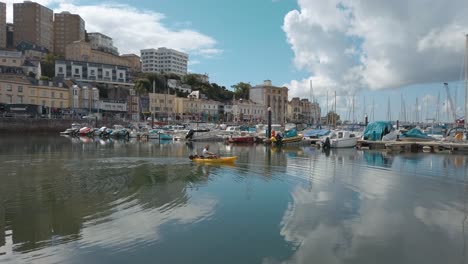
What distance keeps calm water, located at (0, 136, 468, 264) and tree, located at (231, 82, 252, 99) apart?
158 meters

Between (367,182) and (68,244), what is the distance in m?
18.3

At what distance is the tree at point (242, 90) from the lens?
184m

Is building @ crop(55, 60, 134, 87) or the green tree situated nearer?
building @ crop(55, 60, 134, 87)

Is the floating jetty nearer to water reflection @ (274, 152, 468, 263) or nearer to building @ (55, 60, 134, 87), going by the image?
water reflection @ (274, 152, 468, 263)

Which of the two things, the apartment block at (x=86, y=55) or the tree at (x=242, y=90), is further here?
the tree at (x=242, y=90)

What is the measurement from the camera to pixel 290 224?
48.2 feet

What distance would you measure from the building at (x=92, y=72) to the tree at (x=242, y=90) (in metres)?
54.1

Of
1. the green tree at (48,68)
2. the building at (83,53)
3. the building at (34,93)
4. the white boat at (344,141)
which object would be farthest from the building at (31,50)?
the white boat at (344,141)

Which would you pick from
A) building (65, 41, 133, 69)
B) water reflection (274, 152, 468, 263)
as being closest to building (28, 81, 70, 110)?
building (65, 41, 133, 69)

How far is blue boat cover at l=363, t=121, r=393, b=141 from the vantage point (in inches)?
2245

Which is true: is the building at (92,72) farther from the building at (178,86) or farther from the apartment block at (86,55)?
Answer: the building at (178,86)

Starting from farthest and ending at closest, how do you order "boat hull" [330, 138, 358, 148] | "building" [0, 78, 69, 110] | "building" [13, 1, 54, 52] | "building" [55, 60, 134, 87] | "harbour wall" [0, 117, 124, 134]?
"building" [13, 1, 54, 52] < "building" [55, 60, 134, 87] < "building" [0, 78, 69, 110] < "harbour wall" [0, 117, 124, 134] < "boat hull" [330, 138, 358, 148]

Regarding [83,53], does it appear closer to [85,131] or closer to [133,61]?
[133,61]

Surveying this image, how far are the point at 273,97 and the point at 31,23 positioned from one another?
113m
